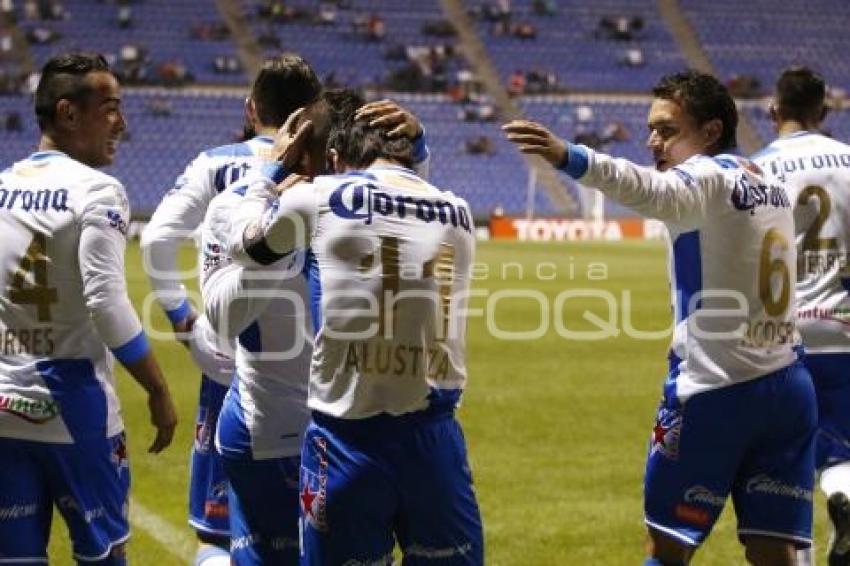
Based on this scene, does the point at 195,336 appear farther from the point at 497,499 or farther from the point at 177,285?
the point at 497,499

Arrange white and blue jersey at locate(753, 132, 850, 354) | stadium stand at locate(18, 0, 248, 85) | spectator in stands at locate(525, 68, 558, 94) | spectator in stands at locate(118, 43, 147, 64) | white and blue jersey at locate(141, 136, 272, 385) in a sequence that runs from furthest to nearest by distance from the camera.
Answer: spectator in stands at locate(525, 68, 558, 94) → stadium stand at locate(18, 0, 248, 85) → spectator in stands at locate(118, 43, 147, 64) → white and blue jersey at locate(753, 132, 850, 354) → white and blue jersey at locate(141, 136, 272, 385)

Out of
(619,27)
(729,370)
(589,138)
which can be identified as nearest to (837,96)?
(619,27)

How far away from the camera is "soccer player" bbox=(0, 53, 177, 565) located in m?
4.50

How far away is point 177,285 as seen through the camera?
5.97 metres

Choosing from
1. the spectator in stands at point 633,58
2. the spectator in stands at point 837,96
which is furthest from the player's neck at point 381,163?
the spectator in stands at point 633,58

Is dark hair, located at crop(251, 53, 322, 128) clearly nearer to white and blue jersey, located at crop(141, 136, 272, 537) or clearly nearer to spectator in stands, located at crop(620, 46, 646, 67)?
white and blue jersey, located at crop(141, 136, 272, 537)

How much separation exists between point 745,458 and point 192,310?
8.07 feet

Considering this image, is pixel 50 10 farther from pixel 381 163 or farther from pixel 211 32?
pixel 381 163

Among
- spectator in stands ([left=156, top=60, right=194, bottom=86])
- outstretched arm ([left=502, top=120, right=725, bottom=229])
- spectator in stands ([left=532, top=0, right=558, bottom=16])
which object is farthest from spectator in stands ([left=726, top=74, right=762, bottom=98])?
outstretched arm ([left=502, top=120, right=725, bottom=229])

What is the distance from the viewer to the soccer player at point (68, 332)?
4.50 metres

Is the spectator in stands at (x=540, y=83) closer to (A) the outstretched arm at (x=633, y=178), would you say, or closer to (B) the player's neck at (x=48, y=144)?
(A) the outstretched arm at (x=633, y=178)

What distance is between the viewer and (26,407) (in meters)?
4.61

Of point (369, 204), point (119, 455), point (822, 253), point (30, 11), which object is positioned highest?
point (30, 11)

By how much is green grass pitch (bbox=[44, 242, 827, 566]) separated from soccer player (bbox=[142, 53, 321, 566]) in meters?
1.47
